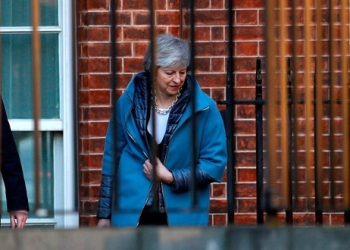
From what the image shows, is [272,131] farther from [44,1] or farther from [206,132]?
[44,1]

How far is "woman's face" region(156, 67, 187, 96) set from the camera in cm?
561

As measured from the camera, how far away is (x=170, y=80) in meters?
5.62

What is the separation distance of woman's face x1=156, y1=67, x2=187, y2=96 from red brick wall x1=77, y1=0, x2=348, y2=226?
1798 mm

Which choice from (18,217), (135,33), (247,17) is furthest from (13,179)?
(247,17)

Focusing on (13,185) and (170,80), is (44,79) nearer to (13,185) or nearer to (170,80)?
(170,80)

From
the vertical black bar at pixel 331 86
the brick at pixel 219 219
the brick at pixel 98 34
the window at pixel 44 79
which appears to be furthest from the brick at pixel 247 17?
the vertical black bar at pixel 331 86

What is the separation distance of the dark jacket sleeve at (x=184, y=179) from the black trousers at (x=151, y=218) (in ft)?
0.46

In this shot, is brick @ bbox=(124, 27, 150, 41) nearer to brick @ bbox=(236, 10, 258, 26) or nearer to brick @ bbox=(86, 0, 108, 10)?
brick @ bbox=(86, 0, 108, 10)

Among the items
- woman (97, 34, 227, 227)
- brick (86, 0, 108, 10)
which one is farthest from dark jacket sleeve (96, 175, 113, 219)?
brick (86, 0, 108, 10)

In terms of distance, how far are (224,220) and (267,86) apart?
309 cm

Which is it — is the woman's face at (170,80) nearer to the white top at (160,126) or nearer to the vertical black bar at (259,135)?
the white top at (160,126)

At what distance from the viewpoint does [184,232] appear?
425cm

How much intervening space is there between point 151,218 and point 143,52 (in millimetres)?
2094

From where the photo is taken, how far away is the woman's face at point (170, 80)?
5613mm
